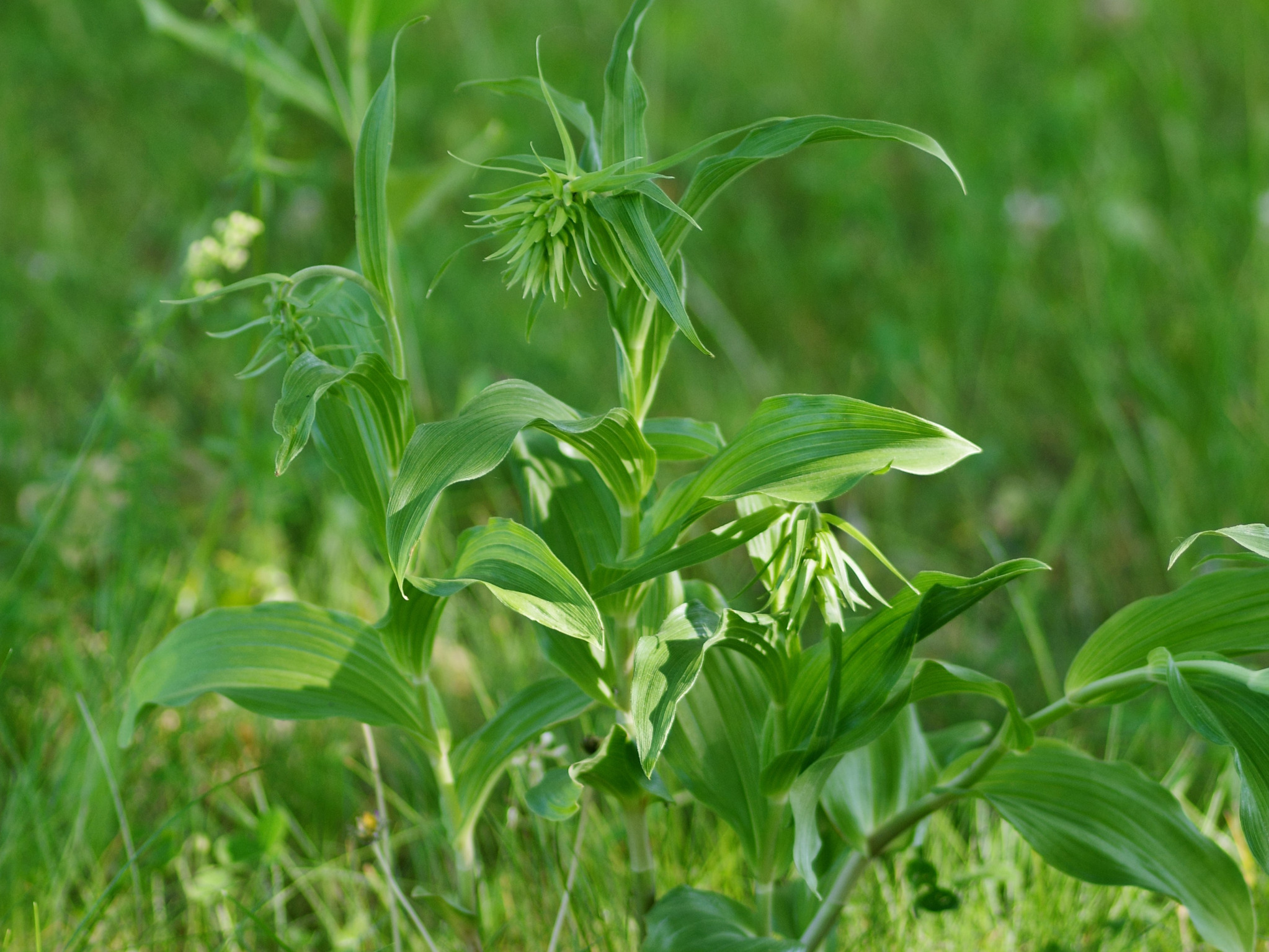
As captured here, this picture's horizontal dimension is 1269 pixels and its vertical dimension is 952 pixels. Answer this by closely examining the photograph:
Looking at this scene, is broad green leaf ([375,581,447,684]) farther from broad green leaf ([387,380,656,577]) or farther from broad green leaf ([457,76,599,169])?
broad green leaf ([457,76,599,169])

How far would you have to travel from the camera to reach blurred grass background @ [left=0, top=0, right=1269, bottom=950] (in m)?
1.43

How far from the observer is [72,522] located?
1.94 meters

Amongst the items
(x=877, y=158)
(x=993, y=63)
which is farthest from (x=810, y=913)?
(x=993, y=63)

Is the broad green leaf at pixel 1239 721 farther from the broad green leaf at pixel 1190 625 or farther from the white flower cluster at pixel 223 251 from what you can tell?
the white flower cluster at pixel 223 251

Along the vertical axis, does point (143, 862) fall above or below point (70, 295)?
below

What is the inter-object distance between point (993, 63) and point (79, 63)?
274cm

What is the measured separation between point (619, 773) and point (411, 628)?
24 centimetres

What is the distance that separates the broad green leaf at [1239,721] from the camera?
2.64 feet

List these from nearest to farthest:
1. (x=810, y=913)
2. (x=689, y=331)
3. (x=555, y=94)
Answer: (x=689, y=331) → (x=555, y=94) → (x=810, y=913)

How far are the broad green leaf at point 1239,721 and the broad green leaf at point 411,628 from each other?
63cm

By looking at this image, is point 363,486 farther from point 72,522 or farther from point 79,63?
point 79,63

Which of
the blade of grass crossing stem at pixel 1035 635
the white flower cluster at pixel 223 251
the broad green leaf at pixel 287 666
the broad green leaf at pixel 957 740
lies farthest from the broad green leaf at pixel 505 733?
the white flower cluster at pixel 223 251

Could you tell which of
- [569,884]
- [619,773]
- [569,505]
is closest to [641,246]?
[569,505]

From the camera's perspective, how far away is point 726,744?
1.06 m
